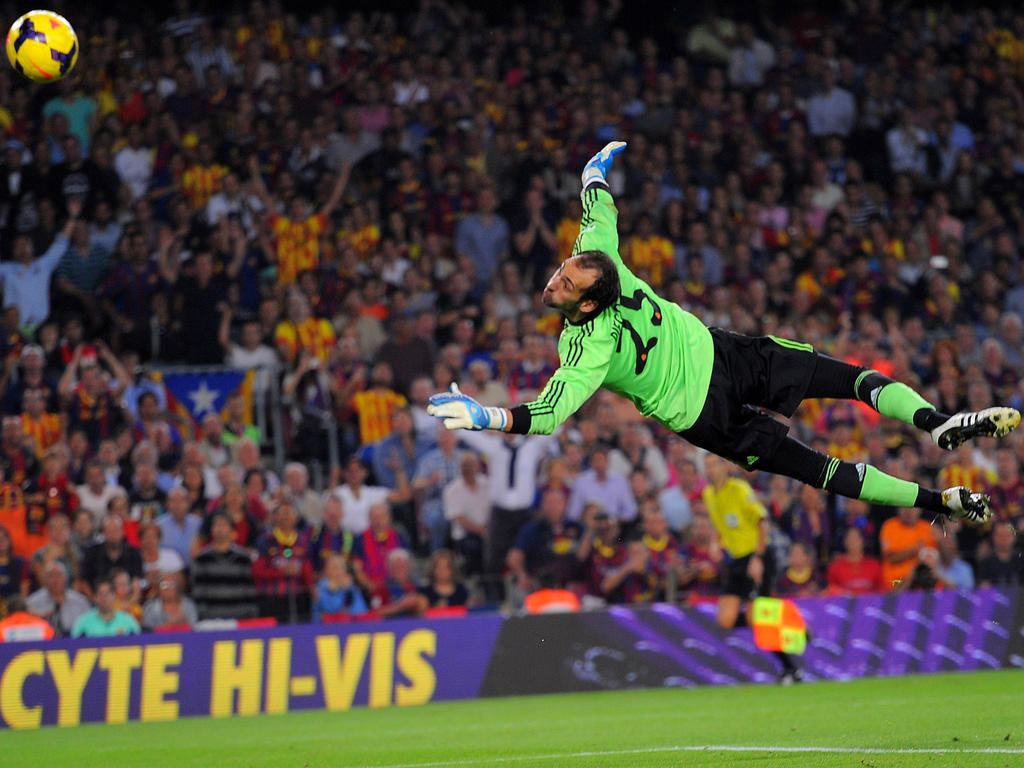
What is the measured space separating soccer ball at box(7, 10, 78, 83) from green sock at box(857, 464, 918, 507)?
22.3 ft

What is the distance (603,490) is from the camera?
53.6ft

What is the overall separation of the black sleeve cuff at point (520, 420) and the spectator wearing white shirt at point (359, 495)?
8091 millimetres

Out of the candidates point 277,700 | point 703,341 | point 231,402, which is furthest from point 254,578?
point 703,341

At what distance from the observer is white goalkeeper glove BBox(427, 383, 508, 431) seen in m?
7.43

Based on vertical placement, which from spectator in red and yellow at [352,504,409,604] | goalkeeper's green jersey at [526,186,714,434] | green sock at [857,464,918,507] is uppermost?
goalkeeper's green jersey at [526,186,714,434]

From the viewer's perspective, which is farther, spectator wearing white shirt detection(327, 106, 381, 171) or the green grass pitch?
spectator wearing white shirt detection(327, 106, 381, 171)

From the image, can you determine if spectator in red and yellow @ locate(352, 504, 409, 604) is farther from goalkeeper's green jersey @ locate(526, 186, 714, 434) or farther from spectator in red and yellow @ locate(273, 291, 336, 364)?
goalkeeper's green jersey @ locate(526, 186, 714, 434)

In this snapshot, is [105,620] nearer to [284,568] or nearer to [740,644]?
[284,568]

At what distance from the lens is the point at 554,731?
11422mm

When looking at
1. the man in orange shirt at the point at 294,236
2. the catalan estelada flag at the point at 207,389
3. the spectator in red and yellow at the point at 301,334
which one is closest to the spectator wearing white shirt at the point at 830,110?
the man in orange shirt at the point at 294,236

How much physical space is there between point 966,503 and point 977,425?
816 mm

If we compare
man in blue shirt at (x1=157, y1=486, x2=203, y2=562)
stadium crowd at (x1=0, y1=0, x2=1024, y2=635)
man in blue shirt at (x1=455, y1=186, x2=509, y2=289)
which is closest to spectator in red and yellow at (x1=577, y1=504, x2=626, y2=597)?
stadium crowd at (x1=0, y1=0, x2=1024, y2=635)

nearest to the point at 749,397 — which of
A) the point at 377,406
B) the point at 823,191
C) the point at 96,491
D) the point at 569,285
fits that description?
the point at 569,285

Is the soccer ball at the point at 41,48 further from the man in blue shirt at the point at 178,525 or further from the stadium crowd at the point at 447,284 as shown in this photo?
the man in blue shirt at the point at 178,525
